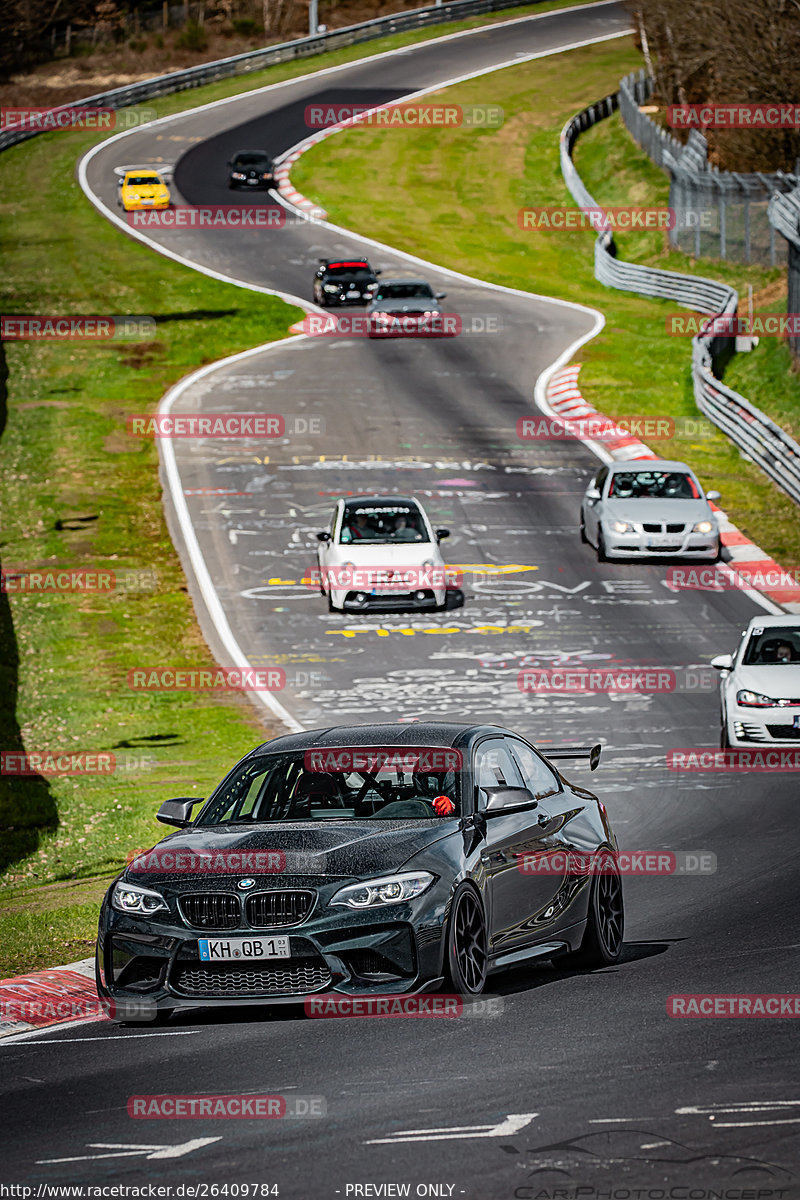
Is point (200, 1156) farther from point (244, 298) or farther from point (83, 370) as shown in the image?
point (244, 298)

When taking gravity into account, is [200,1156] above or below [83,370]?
above

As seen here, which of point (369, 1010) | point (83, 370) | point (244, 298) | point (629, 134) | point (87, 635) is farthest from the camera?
point (629, 134)

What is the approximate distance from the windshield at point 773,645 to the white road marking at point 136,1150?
46.2 feet

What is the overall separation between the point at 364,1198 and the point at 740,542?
2710cm

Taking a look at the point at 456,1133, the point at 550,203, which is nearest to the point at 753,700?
the point at 456,1133

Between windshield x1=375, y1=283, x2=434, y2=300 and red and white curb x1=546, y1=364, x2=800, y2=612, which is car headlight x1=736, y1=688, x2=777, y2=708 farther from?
windshield x1=375, y1=283, x2=434, y2=300

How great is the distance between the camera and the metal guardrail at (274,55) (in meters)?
84.9

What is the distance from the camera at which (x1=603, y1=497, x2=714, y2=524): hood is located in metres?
30.3

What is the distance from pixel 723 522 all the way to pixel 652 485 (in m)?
3.22

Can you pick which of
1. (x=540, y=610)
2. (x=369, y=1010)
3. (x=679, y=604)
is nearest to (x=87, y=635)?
(x=540, y=610)

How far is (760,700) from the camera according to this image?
1925 cm

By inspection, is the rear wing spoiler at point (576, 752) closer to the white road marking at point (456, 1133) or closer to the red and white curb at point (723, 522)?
the white road marking at point (456, 1133)

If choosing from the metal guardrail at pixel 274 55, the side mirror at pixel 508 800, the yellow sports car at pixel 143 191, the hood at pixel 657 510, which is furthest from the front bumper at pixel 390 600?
the metal guardrail at pixel 274 55

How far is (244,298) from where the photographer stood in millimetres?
54312
